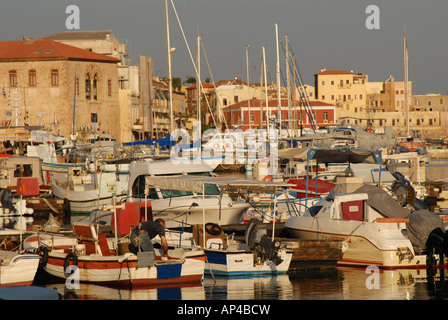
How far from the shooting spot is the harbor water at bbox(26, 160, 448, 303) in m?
14.9

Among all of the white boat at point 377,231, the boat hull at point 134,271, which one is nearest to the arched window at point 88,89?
the white boat at point 377,231

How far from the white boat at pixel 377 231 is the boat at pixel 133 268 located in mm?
4094

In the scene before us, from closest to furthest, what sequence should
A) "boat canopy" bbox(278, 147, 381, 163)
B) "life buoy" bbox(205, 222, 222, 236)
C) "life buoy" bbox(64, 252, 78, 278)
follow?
"life buoy" bbox(64, 252, 78, 278) → "life buoy" bbox(205, 222, 222, 236) → "boat canopy" bbox(278, 147, 381, 163)

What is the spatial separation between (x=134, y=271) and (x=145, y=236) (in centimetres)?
79

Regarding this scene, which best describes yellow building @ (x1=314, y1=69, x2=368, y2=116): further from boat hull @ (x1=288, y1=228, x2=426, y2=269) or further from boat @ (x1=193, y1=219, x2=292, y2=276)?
boat @ (x1=193, y1=219, x2=292, y2=276)

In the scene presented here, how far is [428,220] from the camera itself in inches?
701

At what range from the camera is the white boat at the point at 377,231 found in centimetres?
1764

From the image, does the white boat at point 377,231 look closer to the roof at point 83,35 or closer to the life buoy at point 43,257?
the life buoy at point 43,257

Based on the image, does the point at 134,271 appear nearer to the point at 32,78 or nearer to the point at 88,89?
the point at 32,78

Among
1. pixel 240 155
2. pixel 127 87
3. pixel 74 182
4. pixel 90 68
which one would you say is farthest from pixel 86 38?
pixel 74 182

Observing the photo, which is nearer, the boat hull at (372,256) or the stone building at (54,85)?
the boat hull at (372,256)

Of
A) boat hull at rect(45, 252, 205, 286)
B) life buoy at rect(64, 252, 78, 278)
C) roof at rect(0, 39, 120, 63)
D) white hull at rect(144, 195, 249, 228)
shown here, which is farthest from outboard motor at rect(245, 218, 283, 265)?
roof at rect(0, 39, 120, 63)

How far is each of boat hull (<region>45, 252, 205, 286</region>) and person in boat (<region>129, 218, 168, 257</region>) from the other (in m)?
0.31
